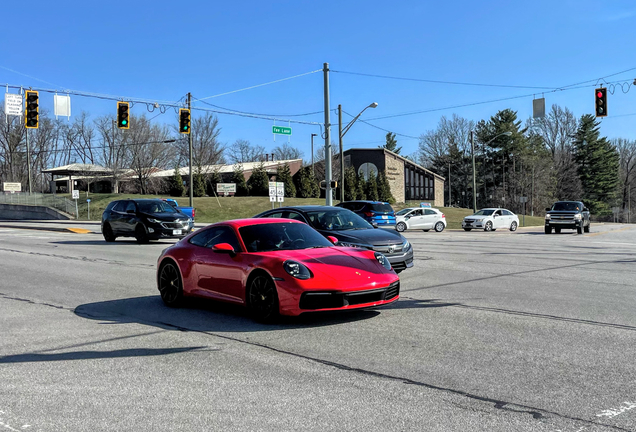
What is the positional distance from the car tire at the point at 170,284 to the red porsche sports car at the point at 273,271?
2 cm

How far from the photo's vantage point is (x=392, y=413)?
438 centimetres

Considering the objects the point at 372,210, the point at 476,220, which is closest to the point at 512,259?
the point at 372,210

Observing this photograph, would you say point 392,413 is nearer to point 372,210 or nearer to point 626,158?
point 372,210

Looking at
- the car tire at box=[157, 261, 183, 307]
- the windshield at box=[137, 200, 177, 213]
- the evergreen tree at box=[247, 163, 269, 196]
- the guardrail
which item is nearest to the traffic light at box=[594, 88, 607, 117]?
the windshield at box=[137, 200, 177, 213]

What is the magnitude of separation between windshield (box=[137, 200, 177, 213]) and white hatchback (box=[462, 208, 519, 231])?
75.7 feet

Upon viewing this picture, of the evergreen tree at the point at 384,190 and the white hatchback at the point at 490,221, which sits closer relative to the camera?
the white hatchback at the point at 490,221

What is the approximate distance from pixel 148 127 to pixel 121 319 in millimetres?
66129

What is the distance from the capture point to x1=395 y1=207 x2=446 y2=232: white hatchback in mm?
37500

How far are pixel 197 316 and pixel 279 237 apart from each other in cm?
160

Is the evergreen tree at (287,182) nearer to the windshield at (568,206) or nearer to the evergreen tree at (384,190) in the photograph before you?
the evergreen tree at (384,190)

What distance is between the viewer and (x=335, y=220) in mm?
13414

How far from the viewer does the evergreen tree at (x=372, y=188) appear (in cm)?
6975

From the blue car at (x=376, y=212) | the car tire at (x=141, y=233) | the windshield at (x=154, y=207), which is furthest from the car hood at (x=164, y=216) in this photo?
the blue car at (x=376, y=212)

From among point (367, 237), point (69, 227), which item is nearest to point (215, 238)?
point (367, 237)
